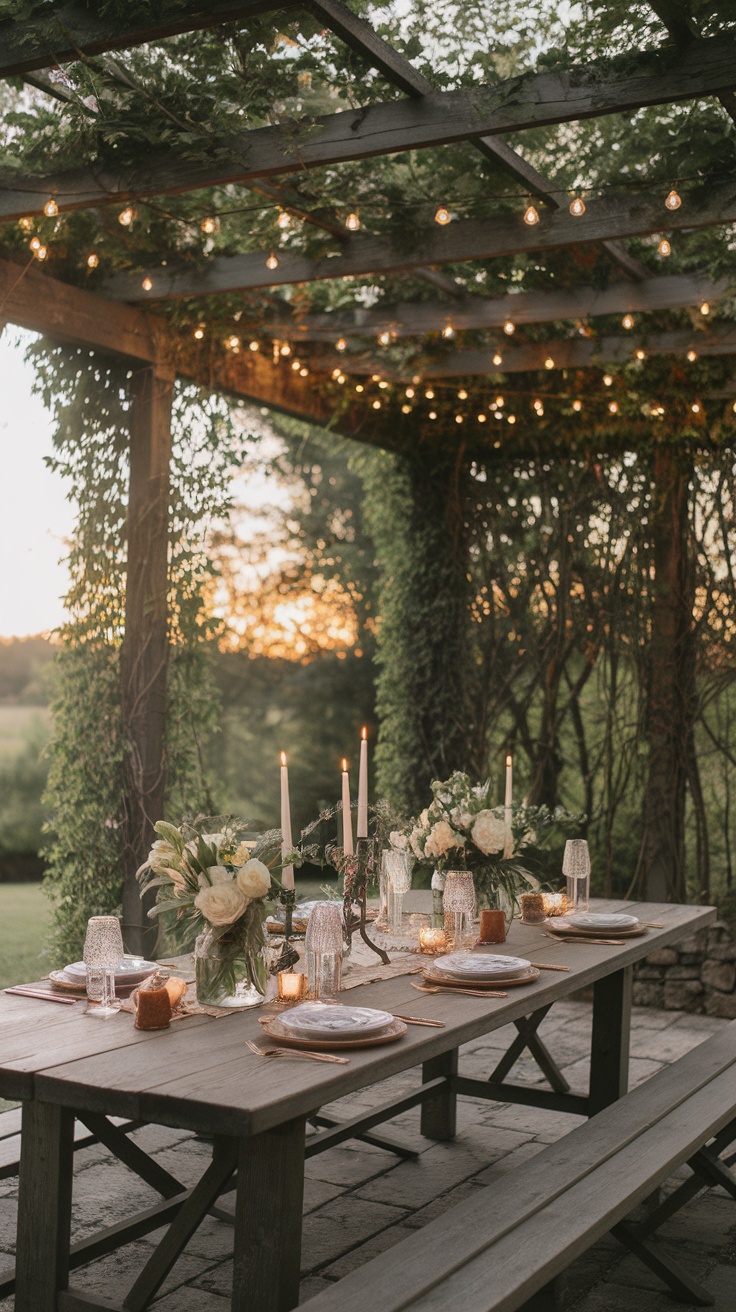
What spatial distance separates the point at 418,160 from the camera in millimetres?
4117

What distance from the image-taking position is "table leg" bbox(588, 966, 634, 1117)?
378 cm

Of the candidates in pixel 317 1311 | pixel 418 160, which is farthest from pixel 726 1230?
pixel 418 160

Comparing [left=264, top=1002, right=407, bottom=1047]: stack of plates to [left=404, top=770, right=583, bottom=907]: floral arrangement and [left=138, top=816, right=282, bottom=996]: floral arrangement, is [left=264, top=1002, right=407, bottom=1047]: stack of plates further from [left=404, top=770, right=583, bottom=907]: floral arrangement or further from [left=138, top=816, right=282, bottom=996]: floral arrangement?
[left=404, top=770, right=583, bottom=907]: floral arrangement

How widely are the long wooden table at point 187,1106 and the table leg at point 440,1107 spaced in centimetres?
127

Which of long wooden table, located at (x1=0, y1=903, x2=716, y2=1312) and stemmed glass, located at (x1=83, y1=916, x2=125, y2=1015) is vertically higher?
stemmed glass, located at (x1=83, y1=916, x2=125, y2=1015)

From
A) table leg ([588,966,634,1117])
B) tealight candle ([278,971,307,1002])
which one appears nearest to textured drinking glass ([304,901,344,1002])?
tealight candle ([278,971,307,1002])

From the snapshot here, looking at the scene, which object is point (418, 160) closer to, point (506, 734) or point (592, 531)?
point (592, 531)

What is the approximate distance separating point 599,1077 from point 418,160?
9.66 feet

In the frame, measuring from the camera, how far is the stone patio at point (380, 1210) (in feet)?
9.79

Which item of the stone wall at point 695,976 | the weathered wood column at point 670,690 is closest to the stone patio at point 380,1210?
the stone wall at point 695,976

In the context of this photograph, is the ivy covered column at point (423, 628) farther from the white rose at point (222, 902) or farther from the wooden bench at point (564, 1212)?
the white rose at point (222, 902)

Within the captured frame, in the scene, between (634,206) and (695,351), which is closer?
(634,206)

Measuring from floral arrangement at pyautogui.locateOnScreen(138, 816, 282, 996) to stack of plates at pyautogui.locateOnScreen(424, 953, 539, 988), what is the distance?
482 millimetres

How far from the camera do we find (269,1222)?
2168 mm
